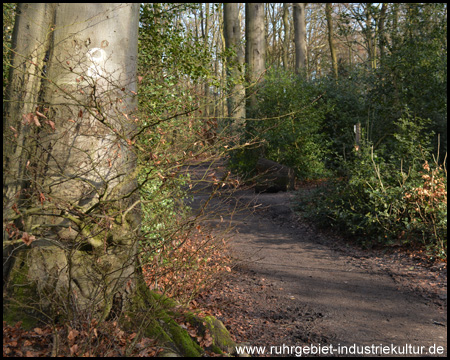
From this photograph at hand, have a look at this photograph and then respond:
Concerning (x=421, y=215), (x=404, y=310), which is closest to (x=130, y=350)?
(x=404, y=310)

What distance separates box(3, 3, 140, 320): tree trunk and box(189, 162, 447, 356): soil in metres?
0.90

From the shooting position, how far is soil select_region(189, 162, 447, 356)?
4.18m

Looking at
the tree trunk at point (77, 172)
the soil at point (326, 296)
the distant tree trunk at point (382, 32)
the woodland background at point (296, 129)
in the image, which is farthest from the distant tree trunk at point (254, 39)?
the tree trunk at point (77, 172)

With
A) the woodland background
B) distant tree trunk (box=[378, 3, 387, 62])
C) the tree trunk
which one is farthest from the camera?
distant tree trunk (box=[378, 3, 387, 62])

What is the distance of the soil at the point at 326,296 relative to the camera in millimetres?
4180

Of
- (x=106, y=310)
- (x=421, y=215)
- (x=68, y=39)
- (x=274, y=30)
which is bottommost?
(x=106, y=310)

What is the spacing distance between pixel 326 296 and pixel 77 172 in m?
3.44

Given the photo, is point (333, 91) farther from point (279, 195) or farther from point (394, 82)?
point (279, 195)

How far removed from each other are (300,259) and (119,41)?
4562 millimetres

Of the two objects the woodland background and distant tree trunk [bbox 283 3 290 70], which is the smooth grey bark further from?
the woodland background

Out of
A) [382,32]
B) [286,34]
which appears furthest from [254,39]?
[286,34]

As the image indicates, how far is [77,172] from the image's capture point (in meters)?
3.55

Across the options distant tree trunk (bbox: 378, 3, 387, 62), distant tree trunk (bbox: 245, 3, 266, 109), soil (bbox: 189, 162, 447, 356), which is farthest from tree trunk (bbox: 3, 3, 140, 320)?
distant tree trunk (bbox: 378, 3, 387, 62)

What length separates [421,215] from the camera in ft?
21.6
